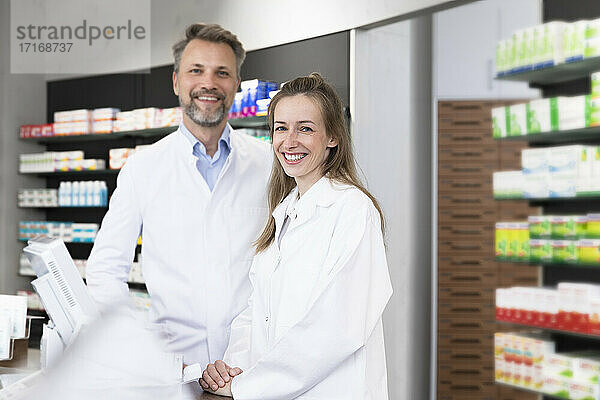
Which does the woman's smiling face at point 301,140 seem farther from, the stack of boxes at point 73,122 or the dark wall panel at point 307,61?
the stack of boxes at point 73,122

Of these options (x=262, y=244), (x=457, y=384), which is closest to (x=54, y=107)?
(x=457, y=384)

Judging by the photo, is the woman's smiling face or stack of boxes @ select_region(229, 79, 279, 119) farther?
stack of boxes @ select_region(229, 79, 279, 119)

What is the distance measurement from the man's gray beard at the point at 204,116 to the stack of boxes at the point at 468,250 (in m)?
4.48

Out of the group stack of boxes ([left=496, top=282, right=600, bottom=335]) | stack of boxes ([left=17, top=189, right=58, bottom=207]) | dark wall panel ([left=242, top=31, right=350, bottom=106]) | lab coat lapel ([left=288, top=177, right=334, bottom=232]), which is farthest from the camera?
stack of boxes ([left=17, top=189, right=58, bottom=207])

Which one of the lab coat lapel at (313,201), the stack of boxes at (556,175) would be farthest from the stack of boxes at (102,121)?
the lab coat lapel at (313,201)

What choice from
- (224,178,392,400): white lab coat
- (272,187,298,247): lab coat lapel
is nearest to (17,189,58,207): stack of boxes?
(272,187,298,247): lab coat lapel

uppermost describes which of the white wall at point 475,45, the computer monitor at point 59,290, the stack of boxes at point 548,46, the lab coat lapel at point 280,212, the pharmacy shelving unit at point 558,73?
the white wall at point 475,45

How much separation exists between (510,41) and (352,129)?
1.14 meters

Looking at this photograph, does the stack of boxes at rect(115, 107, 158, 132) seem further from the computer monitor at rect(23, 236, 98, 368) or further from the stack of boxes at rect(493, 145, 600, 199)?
the computer monitor at rect(23, 236, 98, 368)

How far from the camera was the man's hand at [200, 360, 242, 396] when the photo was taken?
207 centimetres

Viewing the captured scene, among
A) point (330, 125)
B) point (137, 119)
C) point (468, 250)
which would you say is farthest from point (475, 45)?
point (330, 125)

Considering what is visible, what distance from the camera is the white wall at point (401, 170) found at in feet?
15.0

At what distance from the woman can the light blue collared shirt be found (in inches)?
22.7

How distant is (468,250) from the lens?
6.88 metres
